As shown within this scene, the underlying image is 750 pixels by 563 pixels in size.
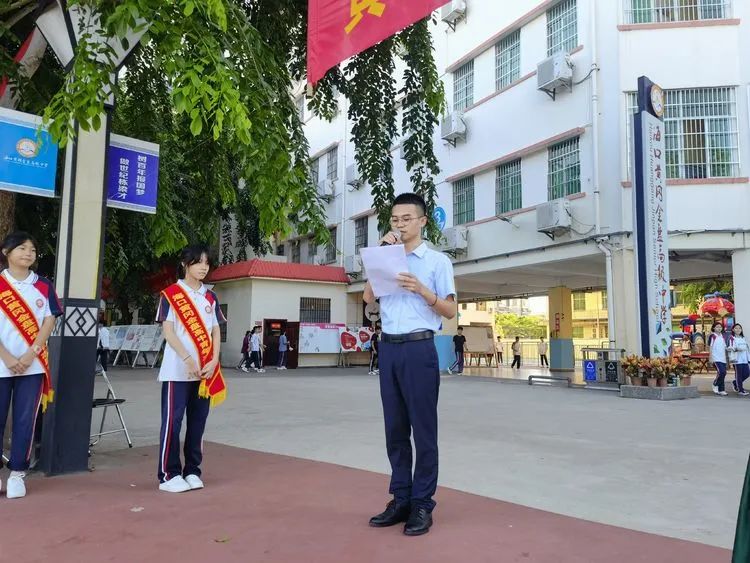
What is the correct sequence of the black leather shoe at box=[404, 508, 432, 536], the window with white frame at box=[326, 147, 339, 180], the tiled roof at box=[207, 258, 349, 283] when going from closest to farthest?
the black leather shoe at box=[404, 508, 432, 536], the tiled roof at box=[207, 258, 349, 283], the window with white frame at box=[326, 147, 339, 180]

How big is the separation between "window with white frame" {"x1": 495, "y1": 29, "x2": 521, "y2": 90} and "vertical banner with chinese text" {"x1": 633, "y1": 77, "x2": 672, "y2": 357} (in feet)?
17.3

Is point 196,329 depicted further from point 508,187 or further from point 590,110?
point 508,187

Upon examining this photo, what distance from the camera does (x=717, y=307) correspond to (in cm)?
2141

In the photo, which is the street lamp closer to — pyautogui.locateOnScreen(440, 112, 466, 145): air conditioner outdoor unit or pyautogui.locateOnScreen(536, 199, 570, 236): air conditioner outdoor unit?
pyautogui.locateOnScreen(536, 199, 570, 236): air conditioner outdoor unit

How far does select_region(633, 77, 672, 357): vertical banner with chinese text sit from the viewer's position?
38.1 ft

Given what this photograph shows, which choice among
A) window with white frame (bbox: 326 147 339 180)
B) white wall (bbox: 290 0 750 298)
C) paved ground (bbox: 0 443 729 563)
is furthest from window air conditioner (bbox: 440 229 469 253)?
paved ground (bbox: 0 443 729 563)

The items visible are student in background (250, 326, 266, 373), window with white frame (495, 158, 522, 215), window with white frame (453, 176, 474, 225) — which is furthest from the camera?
student in background (250, 326, 266, 373)

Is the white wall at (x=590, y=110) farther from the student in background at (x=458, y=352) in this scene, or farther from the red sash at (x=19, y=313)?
the red sash at (x=19, y=313)

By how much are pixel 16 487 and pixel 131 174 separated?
256 cm

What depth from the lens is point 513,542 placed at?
10.3 feet

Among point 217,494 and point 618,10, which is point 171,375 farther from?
point 618,10

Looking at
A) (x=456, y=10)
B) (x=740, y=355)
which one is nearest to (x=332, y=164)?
(x=456, y=10)

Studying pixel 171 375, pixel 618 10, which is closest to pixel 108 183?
pixel 171 375

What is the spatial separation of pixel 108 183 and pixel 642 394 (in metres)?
9.66
